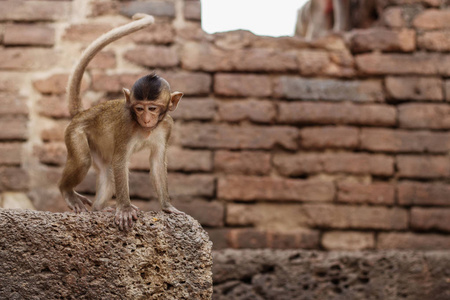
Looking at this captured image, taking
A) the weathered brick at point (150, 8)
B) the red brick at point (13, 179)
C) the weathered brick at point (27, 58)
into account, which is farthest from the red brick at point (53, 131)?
the weathered brick at point (150, 8)

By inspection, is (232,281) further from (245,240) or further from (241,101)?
(241,101)

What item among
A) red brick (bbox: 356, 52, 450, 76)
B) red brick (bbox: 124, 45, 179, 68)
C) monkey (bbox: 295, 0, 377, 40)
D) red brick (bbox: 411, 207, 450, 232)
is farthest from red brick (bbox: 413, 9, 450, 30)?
red brick (bbox: 124, 45, 179, 68)

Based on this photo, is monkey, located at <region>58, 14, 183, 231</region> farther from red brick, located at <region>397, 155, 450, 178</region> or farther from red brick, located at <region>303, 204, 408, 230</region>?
red brick, located at <region>397, 155, 450, 178</region>

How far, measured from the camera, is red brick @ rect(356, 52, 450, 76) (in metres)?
3.36

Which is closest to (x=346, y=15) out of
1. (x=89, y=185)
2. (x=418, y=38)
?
(x=418, y=38)

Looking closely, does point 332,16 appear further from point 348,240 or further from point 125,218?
point 125,218

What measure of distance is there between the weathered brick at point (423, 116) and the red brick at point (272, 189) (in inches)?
27.9

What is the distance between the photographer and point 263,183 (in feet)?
10.6

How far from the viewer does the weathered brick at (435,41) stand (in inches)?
134

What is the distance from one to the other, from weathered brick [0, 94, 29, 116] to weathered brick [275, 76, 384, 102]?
5.69 feet

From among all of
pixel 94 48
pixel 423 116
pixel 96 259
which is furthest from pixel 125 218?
pixel 423 116

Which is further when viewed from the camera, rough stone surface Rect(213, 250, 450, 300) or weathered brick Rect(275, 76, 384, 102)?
weathered brick Rect(275, 76, 384, 102)

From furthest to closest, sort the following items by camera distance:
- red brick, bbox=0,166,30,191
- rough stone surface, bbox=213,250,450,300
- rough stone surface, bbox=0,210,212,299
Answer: red brick, bbox=0,166,30,191 < rough stone surface, bbox=213,250,450,300 < rough stone surface, bbox=0,210,212,299

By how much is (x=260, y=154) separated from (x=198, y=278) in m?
1.68
